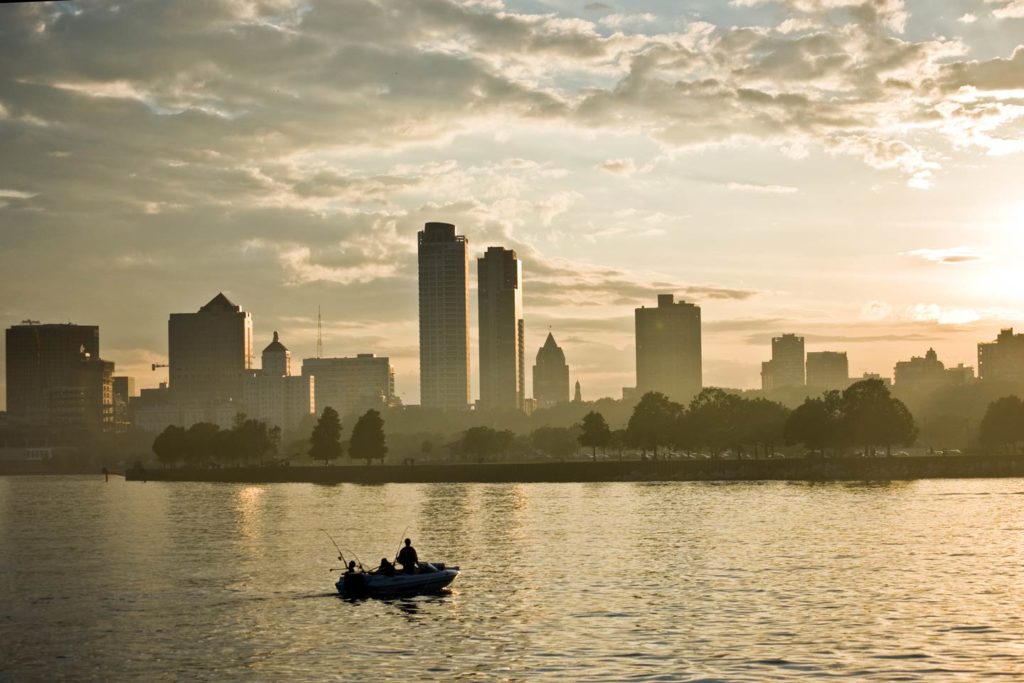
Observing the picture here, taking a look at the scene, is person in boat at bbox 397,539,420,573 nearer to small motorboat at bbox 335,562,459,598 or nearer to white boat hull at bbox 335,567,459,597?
small motorboat at bbox 335,562,459,598

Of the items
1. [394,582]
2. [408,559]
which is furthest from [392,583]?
[408,559]

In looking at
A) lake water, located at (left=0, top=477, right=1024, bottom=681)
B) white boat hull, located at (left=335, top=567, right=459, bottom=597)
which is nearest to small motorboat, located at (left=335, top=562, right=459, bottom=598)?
white boat hull, located at (left=335, top=567, right=459, bottom=597)

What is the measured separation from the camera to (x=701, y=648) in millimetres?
58312

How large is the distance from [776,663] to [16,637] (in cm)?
3745

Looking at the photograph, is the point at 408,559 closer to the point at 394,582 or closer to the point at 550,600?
the point at 394,582

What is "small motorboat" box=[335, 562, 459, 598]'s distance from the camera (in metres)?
78.9

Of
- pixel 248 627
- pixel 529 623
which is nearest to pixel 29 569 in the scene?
pixel 248 627

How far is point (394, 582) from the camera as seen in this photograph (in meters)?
80.5

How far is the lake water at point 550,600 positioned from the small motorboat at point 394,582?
1.39 meters

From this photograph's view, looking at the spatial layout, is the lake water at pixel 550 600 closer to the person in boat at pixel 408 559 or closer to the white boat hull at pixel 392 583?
the white boat hull at pixel 392 583

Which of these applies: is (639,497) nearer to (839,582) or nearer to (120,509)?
(120,509)

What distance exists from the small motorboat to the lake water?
1388 millimetres

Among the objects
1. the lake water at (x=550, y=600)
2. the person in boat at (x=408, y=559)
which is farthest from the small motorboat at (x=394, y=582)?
the lake water at (x=550, y=600)

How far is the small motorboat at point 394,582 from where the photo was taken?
259ft
